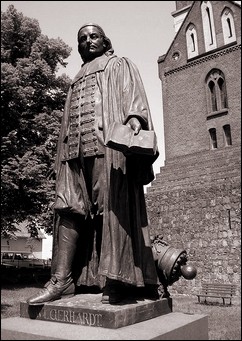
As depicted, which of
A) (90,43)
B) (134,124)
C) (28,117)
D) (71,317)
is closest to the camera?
(71,317)

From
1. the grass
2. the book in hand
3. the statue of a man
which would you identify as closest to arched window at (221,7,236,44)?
the grass

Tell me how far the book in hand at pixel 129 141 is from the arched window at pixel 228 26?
24574 mm

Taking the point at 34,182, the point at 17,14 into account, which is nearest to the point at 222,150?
the point at 34,182

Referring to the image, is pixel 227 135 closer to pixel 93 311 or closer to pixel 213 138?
pixel 213 138

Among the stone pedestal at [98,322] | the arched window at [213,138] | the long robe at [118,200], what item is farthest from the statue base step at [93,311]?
the arched window at [213,138]

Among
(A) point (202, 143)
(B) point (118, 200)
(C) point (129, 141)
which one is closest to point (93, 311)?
(B) point (118, 200)

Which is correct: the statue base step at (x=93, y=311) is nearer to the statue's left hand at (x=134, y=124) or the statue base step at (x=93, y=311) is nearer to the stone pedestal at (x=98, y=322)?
the stone pedestal at (x=98, y=322)

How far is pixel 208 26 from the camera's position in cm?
2662

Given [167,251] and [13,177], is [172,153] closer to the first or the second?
[13,177]

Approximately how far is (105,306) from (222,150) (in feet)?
66.2

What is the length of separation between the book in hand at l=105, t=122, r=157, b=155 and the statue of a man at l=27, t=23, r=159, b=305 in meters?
0.10

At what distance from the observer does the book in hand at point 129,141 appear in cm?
260

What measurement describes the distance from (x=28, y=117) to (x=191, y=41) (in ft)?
49.3

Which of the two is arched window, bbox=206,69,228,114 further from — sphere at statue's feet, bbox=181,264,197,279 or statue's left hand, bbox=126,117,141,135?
statue's left hand, bbox=126,117,141,135
